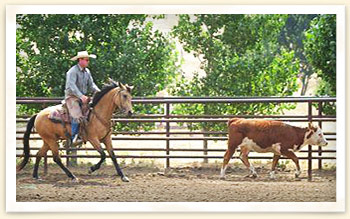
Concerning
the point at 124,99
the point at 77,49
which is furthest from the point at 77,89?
the point at 77,49

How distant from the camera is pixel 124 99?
11.3m

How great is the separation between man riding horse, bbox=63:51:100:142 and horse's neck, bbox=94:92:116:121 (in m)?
0.17

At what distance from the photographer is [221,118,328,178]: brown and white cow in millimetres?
11734

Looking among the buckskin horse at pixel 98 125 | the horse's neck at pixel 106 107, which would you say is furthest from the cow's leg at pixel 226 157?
the horse's neck at pixel 106 107

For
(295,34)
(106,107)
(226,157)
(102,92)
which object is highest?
(295,34)

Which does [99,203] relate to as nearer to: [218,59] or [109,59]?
[109,59]

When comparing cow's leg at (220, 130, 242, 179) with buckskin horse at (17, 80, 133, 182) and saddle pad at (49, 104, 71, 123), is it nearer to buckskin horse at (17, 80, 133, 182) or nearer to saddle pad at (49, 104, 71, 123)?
buckskin horse at (17, 80, 133, 182)

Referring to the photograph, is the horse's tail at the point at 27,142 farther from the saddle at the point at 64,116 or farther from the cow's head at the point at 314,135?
the cow's head at the point at 314,135

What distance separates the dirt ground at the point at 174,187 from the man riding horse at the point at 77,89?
722 mm

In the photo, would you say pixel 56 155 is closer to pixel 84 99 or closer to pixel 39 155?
pixel 39 155

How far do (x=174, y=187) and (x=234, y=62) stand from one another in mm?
3803

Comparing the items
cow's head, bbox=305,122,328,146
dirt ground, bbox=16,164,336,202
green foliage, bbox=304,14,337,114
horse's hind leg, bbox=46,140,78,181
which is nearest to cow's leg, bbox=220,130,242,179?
dirt ground, bbox=16,164,336,202
